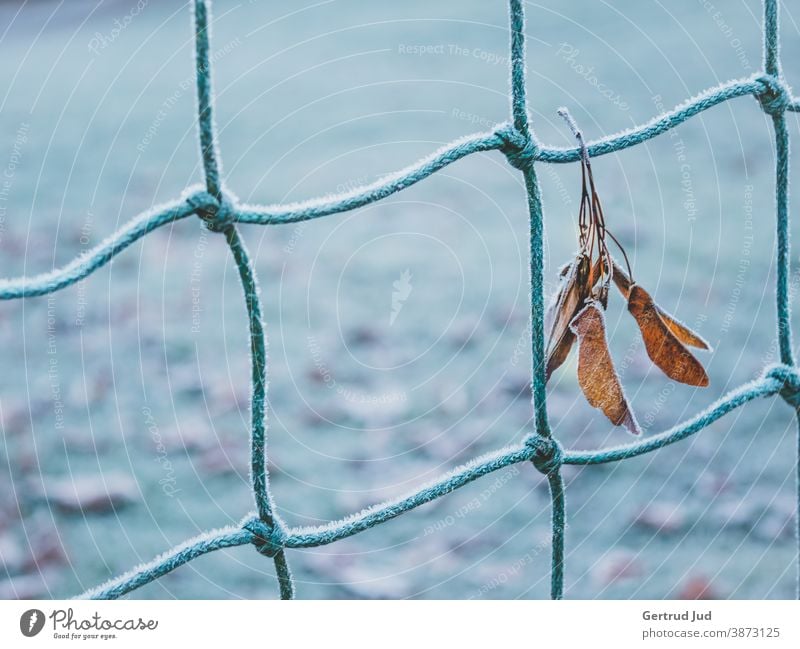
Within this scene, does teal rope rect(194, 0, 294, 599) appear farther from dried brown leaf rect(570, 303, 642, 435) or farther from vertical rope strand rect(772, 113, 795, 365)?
vertical rope strand rect(772, 113, 795, 365)

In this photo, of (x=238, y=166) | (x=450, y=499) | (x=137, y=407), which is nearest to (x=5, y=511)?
(x=137, y=407)

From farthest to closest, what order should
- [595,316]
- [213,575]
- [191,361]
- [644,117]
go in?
[644,117], [191,361], [213,575], [595,316]

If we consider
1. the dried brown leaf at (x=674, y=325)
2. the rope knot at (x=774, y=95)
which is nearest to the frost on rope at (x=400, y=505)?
the dried brown leaf at (x=674, y=325)

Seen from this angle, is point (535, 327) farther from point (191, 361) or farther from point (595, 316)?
point (191, 361)

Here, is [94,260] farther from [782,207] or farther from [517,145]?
[782,207]

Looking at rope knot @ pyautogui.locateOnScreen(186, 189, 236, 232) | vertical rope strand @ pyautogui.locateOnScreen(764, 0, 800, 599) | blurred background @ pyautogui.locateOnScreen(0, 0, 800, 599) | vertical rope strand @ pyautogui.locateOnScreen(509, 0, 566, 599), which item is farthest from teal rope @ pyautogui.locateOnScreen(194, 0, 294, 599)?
blurred background @ pyautogui.locateOnScreen(0, 0, 800, 599)

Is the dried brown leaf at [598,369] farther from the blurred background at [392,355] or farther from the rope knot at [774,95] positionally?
the blurred background at [392,355]

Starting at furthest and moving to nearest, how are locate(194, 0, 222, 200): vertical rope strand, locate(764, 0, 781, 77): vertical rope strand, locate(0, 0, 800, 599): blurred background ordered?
locate(0, 0, 800, 599): blurred background
locate(764, 0, 781, 77): vertical rope strand
locate(194, 0, 222, 200): vertical rope strand
